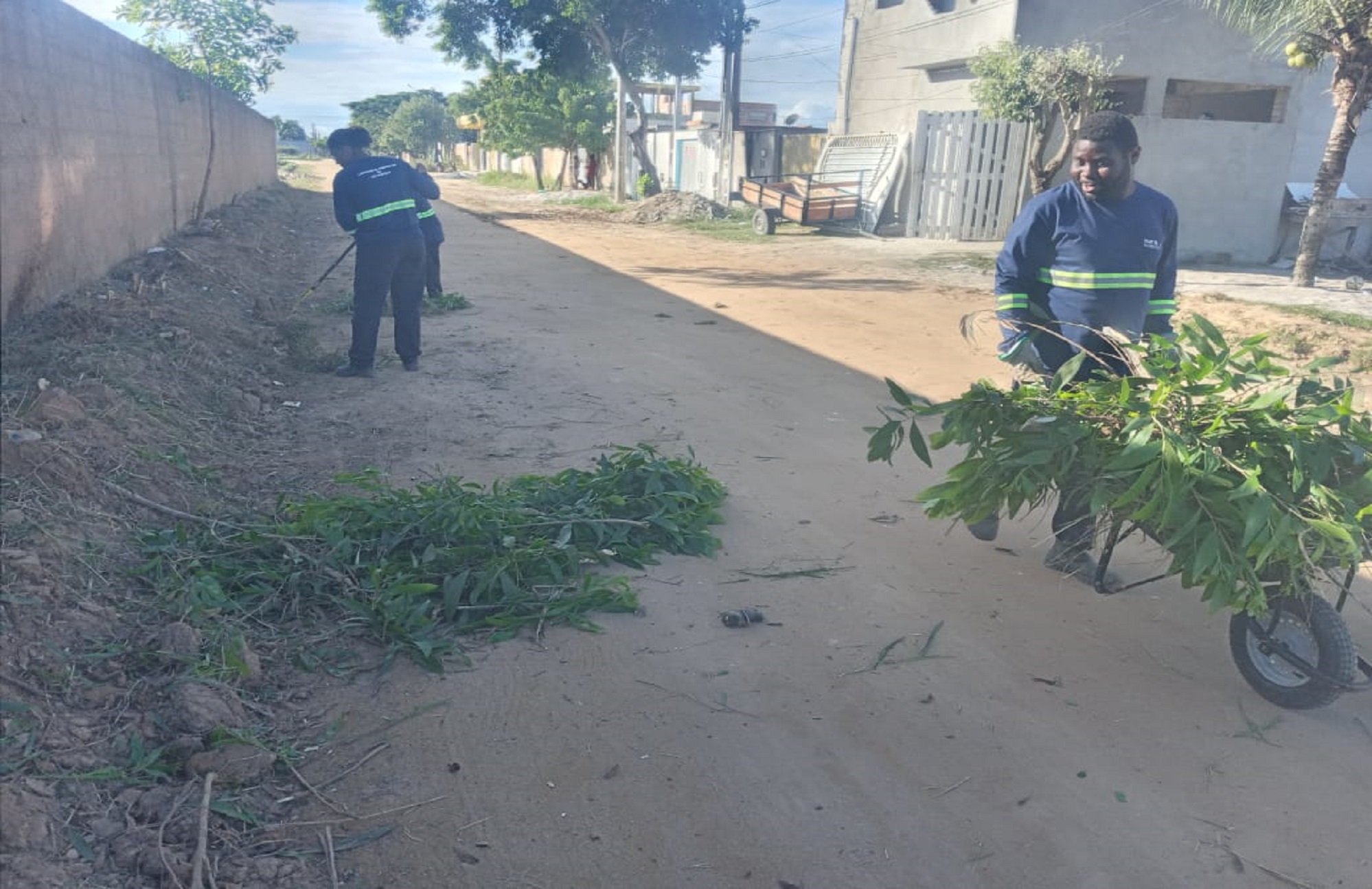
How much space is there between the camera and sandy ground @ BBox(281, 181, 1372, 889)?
7.75ft

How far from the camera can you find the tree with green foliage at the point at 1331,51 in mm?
10445

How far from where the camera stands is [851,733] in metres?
2.87

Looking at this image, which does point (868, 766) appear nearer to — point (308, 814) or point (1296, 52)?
point (308, 814)

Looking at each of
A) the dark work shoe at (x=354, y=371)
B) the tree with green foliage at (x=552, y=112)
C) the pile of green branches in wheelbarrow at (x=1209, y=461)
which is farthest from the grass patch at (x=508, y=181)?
the pile of green branches in wheelbarrow at (x=1209, y=461)

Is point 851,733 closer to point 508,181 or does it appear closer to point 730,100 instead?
point 730,100

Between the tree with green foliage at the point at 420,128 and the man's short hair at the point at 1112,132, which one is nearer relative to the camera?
the man's short hair at the point at 1112,132

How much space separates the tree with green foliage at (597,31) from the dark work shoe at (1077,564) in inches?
943

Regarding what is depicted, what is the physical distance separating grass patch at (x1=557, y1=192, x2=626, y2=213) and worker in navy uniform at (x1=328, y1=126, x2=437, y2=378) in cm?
2093

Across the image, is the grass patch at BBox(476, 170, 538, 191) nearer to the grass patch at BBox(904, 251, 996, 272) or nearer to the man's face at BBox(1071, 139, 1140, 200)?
the grass patch at BBox(904, 251, 996, 272)

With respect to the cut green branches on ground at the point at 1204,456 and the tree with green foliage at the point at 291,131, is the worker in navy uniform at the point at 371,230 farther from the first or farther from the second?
the tree with green foliage at the point at 291,131

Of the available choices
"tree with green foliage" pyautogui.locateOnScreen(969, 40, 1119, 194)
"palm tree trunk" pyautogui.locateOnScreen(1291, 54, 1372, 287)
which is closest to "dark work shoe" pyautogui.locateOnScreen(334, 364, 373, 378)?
"palm tree trunk" pyautogui.locateOnScreen(1291, 54, 1372, 287)

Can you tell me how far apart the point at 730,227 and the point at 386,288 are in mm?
16082

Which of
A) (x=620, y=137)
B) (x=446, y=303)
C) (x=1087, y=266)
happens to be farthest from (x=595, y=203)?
(x=1087, y=266)

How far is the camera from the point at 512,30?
2675 cm
